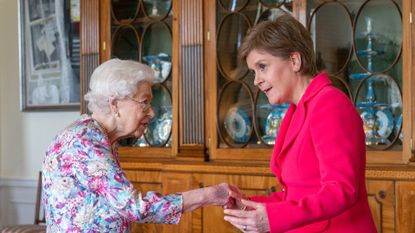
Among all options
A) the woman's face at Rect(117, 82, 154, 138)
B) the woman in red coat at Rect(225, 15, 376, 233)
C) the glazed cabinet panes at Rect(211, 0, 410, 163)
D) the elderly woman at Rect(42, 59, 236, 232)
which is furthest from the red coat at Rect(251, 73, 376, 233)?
the glazed cabinet panes at Rect(211, 0, 410, 163)

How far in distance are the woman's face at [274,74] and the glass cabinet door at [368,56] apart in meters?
1.22

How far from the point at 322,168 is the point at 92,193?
77 cm

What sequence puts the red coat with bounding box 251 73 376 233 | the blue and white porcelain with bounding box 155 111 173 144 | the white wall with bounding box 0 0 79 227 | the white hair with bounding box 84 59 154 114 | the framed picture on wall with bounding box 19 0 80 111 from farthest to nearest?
the white wall with bounding box 0 0 79 227
the framed picture on wall with bounding box 19 0 80 111
the blue and white porcelain with bounding box 155 111 173 144
the white hair with bounding box 84 59 154 114
the red coat with bounding box 251 73 376 233

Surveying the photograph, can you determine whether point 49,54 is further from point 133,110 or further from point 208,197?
point 208,197

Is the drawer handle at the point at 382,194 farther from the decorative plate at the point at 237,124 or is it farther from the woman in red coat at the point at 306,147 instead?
the woman in red coat at the point at 306,147

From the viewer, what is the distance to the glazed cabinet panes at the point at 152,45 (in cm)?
372

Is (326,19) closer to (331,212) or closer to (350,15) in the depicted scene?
(350,15)

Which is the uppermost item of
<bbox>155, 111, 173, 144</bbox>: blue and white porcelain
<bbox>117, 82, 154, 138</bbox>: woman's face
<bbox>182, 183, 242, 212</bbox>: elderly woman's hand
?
<bbox>117, 82, 154, 138</bbox>: woman's face

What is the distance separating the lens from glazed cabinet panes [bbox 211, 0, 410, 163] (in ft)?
10.0

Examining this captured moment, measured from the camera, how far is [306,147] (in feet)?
5.97

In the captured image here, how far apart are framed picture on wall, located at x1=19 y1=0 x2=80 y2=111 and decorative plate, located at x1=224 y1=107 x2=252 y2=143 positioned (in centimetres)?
169

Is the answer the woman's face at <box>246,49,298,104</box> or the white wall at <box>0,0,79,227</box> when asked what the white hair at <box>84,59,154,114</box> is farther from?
the white wall at <box>0,0,79,227</box>

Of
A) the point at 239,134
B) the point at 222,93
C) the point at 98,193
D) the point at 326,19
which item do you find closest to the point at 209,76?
the point at 222,93

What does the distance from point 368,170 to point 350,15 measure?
0.74 m
